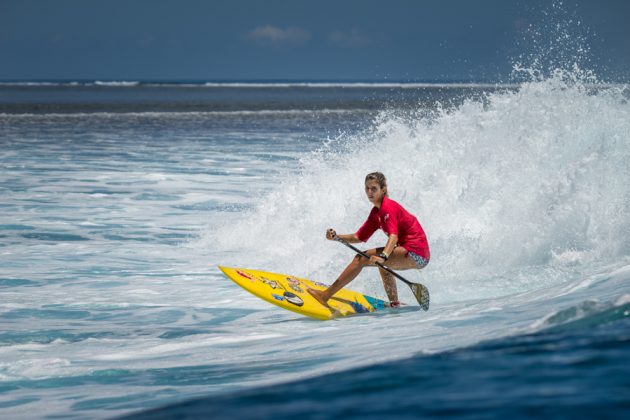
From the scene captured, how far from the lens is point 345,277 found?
8.05 metres

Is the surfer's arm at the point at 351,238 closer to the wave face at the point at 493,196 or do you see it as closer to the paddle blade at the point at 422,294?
the paddle blade at the point at 422,294

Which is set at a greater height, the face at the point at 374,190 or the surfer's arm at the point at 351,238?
the face at the point at 374,190

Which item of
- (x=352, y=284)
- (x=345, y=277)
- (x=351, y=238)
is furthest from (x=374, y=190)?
(x=352, y=284)

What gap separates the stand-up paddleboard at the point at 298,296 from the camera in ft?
26.9

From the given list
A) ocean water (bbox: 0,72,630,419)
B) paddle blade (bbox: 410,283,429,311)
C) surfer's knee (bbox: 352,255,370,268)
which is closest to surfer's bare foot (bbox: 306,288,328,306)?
ocean water (bbox: 0,72,630,419)

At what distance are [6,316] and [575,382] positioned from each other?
6144mm

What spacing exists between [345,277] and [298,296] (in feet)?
1.87

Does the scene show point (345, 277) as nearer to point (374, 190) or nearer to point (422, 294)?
point (422, 294)

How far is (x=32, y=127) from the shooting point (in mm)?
36781

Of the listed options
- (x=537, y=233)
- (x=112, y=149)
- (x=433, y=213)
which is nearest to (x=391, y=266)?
(x=537, y=233)

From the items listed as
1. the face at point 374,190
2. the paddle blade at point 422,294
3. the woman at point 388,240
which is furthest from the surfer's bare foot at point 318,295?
the face at point 374,190

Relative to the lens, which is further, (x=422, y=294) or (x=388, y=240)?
(x=422, y=294)

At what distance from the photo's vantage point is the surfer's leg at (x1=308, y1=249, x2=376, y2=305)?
26.1ft

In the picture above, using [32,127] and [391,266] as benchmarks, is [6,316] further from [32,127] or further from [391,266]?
[32,127]
